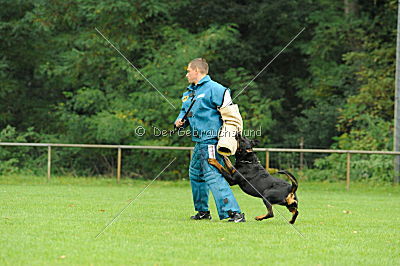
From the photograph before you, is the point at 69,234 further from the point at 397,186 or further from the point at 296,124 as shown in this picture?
the point at 296,124

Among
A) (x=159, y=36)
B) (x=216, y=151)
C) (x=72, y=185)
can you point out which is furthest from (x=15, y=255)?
(x=159, y=36)

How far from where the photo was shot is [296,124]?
23281mm

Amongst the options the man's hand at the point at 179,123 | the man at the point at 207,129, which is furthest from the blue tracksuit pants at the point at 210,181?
the man's hand at the point at 179,123

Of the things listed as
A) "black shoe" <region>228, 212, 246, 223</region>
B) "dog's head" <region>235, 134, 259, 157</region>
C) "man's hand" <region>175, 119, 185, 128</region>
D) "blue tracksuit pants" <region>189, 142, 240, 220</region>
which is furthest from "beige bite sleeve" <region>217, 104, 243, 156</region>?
"black shoe" <region>228, 212, 246, 223</region>

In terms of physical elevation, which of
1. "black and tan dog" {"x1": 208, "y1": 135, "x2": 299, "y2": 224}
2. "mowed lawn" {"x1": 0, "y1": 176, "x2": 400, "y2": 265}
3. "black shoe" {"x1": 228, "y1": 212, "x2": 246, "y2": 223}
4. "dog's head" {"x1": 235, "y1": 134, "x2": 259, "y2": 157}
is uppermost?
"dog's head" {"x1": 235, "y1": 134, "x2": 259, "y2": 157}

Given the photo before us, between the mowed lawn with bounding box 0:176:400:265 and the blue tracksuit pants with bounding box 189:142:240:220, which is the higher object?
the blue tracksuit pants with bounding box 189:142:240:220

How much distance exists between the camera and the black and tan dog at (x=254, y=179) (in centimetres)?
802

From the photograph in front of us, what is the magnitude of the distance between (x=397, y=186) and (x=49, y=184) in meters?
8.51

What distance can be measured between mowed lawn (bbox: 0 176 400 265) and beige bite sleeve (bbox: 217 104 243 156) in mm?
903

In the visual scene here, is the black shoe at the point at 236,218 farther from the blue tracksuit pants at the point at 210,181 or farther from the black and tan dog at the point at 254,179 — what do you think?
the black and tan dog at the point at 254,179

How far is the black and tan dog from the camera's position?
8023mm

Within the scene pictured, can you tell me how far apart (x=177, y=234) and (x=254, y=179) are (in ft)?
4.88

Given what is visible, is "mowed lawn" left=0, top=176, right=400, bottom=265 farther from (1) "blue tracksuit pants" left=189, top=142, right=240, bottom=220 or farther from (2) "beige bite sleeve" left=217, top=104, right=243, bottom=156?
(2) "beige bite sleeve" left=217, top=104, right=243, bottom=156

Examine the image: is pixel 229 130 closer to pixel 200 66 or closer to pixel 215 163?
pixel 215 163
